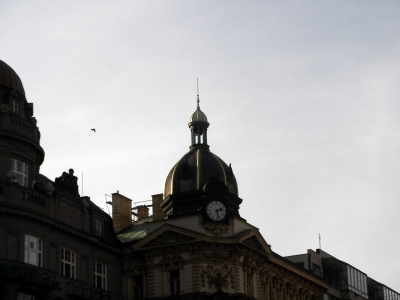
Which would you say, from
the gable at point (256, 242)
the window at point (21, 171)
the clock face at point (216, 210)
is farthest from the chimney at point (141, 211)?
the window at point (21, 171)

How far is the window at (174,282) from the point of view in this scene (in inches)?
3258

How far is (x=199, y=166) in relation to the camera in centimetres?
8919

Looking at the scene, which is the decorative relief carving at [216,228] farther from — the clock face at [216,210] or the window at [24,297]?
the window at [24,297]

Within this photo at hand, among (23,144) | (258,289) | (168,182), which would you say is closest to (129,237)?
(168,182)

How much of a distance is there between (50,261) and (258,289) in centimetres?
2013

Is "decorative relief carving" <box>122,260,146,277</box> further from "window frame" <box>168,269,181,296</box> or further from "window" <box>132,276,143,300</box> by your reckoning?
"window frame" <box>168,269,181,296</box>

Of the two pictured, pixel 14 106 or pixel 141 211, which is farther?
pixel 141 211

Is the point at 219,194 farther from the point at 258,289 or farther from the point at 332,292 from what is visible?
the point at 332,292

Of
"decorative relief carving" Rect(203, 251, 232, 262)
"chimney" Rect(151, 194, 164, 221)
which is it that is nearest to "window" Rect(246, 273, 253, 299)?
"decorative relief carving" Rect(203, 251, 232, 262)

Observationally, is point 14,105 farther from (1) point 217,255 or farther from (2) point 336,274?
(2) point 336,274

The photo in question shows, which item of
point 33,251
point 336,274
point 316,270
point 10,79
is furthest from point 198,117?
point 336,274

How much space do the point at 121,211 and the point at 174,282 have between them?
49.5 ft

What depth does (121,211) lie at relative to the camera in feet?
316

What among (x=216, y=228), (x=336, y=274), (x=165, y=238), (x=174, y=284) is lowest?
(x=174, y=284)
